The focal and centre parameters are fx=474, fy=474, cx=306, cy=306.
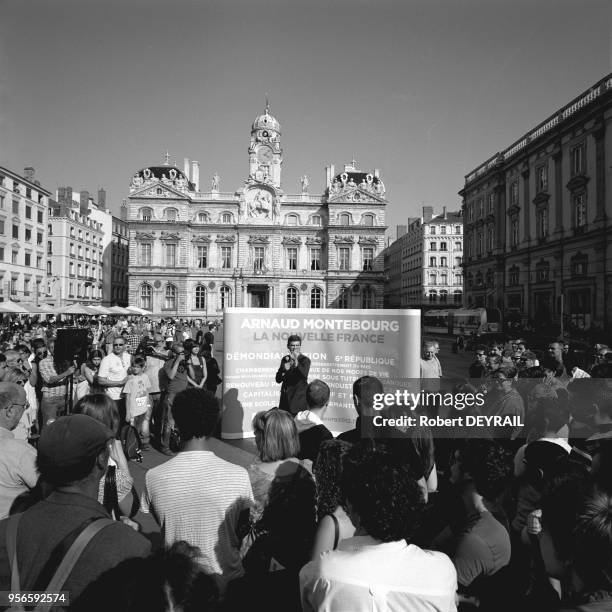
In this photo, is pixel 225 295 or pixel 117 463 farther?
pixel 225 295

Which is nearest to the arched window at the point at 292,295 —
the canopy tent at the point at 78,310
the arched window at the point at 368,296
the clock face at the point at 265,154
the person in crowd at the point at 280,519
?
the arched window at the point at 368,296

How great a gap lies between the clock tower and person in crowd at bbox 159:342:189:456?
173 feet

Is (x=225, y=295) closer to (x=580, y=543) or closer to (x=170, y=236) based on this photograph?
(x=170, y=236)

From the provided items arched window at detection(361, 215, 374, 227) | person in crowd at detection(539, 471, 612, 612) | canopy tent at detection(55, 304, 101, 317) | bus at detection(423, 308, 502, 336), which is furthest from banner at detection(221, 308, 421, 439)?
arched window at detection(361, 215, 374, 227)

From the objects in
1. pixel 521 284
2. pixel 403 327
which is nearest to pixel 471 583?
pixel 403 327

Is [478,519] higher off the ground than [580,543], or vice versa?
[580,543]

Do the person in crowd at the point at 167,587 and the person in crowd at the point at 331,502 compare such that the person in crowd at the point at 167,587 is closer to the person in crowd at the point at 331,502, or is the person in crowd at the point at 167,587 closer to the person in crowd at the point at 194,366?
the person in crowd at the point at 331,502

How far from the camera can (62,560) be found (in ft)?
5.49

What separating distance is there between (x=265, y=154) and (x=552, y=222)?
36580 mm

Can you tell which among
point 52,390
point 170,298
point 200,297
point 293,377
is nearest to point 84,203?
point 170,298

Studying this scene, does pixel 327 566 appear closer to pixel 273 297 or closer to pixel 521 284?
pixel 521 284

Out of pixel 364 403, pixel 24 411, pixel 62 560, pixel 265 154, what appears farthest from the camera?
pixel 265 154

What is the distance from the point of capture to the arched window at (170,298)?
57.2m

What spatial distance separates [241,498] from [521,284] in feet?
129
